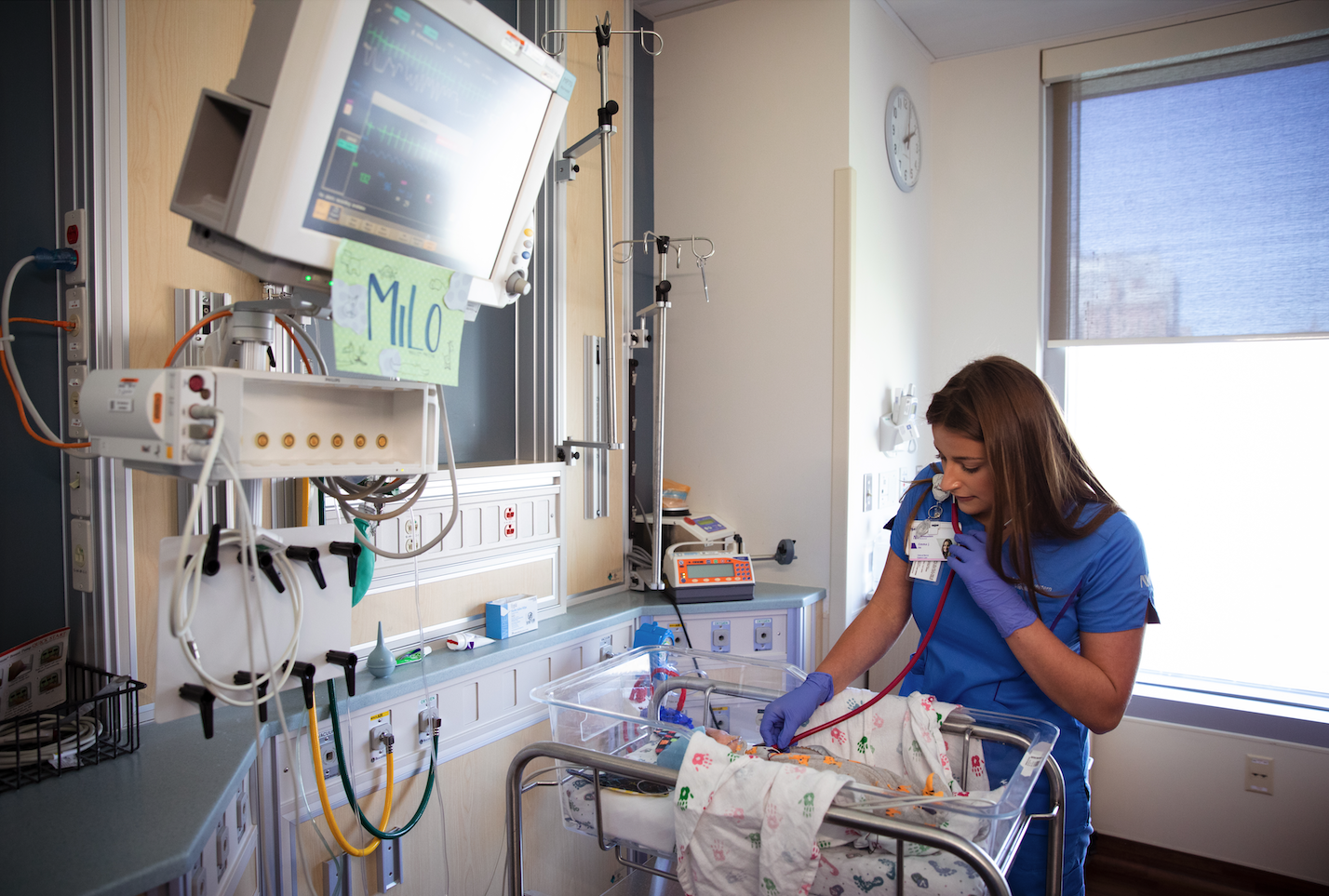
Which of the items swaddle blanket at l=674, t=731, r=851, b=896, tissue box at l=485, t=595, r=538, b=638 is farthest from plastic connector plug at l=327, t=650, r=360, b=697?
tissue box at l=485, t=595, r=538, b=638

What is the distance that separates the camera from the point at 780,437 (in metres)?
2.76

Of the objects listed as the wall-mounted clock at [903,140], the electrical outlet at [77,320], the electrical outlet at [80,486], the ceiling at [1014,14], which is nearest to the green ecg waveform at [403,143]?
the electrical outlet at [77,320]

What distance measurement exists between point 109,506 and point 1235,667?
3418mm

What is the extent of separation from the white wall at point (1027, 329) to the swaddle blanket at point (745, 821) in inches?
94.5

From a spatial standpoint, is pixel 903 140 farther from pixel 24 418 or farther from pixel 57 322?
pixel 24 418

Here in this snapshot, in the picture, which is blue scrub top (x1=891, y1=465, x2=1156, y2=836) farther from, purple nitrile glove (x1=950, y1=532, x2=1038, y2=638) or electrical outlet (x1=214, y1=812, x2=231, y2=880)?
electrical outlet (x1=214, y1=812, x2=231, y2=880)

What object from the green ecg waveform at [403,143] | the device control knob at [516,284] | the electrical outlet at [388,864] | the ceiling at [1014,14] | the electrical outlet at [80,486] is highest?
the ceiling at [1014,14]

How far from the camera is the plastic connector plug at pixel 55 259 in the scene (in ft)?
4.25

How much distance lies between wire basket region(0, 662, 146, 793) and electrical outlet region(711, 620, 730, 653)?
5.10 ft

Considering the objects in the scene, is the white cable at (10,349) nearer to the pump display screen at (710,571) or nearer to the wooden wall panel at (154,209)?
the wooden wall panel at (154,209)

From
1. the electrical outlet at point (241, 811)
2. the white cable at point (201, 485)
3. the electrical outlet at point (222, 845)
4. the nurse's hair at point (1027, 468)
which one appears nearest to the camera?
the white cable at point (201, 485)

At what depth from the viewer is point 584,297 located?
2.44m

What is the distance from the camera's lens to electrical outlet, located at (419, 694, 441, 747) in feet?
5.59

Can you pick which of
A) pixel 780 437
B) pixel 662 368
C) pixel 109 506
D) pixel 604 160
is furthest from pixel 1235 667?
pixel 109 506
